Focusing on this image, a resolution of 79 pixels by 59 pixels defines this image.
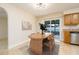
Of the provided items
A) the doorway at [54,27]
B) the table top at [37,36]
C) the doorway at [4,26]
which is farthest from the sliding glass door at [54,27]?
the doorway at [4,26]

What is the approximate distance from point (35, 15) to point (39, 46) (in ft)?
1.99

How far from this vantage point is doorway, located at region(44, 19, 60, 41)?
6.38 ft

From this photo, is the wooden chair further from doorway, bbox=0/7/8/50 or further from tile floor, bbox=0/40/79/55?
doorway, bbox=0/7/8/50

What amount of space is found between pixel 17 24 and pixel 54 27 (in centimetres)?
70

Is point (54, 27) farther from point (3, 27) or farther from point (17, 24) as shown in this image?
point (3, 27)

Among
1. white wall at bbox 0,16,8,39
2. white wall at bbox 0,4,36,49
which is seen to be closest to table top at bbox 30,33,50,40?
white wall at bbox 0,4,36,49

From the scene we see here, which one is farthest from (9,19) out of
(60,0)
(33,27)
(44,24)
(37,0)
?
(60,0)

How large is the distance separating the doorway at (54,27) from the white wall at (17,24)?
0.85ft

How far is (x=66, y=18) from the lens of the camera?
7.52 ft

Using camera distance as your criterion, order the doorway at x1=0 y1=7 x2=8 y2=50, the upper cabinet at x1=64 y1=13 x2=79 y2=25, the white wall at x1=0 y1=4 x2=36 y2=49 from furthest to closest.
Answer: the upper cabinet at x1=64 y1=13 x2=79 y2=25 < the doorway at x1=0 y1=7 x2=8 y2=50 < the white wall at x1=0 y1=4 x2=36 y2=49

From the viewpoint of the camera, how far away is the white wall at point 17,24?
198 cm

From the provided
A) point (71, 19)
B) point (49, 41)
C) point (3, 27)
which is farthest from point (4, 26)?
point (71, 19)

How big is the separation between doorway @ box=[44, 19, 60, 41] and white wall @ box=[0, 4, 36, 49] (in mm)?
258

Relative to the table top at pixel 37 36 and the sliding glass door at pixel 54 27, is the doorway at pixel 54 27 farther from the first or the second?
the table top at pixel 37 36
